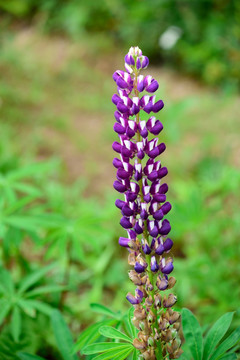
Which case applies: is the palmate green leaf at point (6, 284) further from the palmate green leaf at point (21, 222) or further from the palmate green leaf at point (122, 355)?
the palmate green leaf at point (122, 355)

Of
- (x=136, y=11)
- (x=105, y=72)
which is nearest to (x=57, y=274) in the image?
(x=105, y=72)

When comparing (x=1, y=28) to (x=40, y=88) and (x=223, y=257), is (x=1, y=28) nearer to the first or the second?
(x=40, y=88)

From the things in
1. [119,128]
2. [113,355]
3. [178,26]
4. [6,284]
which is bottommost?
[113,355]

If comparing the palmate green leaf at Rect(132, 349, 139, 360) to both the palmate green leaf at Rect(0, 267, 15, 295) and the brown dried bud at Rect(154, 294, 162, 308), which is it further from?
the palmate green leaf at Rect(0, 267, 15, 295)

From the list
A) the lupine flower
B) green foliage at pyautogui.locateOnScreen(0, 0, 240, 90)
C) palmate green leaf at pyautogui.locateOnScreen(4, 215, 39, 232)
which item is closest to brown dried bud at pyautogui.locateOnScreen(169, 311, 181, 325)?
the lupine flower

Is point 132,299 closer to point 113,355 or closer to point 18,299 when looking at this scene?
point 113,355

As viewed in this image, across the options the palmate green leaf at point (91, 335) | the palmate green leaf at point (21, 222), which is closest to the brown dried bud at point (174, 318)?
the palmate green leaf at point (91, 335)

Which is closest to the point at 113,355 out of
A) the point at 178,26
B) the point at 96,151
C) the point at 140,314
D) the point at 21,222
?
the point at 140,314

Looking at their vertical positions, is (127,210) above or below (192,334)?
above
